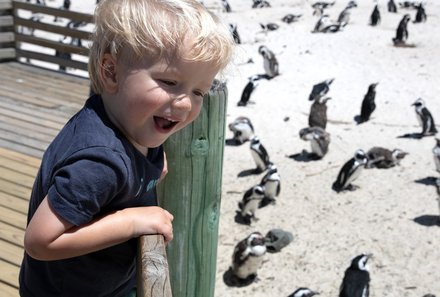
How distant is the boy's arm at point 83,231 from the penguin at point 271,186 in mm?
5946

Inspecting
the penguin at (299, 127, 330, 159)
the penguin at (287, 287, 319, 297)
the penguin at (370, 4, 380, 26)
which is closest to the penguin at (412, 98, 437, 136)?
the penguin at (299, 127, 330, 159)

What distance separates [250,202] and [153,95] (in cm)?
589

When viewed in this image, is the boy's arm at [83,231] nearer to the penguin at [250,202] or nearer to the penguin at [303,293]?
the penguin at [303,293]

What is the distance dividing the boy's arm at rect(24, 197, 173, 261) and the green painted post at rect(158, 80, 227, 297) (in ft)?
2.71

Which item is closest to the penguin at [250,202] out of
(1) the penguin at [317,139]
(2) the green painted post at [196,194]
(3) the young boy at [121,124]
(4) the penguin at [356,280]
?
(4) the penguin at [356,280]

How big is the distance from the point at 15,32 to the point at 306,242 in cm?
403

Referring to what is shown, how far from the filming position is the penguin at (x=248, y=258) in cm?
612

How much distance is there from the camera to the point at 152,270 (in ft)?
4.40

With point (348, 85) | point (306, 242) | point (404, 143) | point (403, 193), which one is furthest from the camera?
point (348, 85)

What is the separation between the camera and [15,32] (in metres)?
8.10

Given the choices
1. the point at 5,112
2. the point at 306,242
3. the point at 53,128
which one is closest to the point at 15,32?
the point at 5,112

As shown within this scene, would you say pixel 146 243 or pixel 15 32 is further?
pixel 15 32

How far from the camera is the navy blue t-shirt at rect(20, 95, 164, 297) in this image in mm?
1345

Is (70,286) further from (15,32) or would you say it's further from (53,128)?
(15,32)
